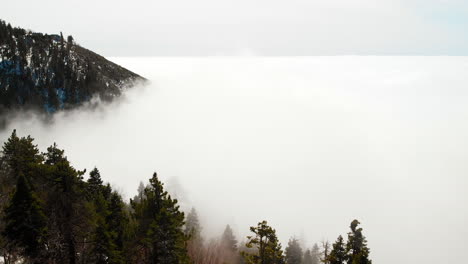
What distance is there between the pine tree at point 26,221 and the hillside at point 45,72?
13966cm

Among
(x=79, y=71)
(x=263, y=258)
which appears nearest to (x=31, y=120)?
(x=79, y=71)

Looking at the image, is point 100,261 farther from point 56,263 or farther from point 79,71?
point 79,71

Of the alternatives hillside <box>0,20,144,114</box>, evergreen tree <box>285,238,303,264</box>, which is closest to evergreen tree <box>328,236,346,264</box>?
evergreen tree <box>285,238,303,264</box>

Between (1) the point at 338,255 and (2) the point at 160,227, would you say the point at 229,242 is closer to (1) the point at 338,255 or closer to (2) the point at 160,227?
(1) the point at 338,255

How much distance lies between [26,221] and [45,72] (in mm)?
149533

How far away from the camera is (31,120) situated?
144 metres

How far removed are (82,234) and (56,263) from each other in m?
4.22

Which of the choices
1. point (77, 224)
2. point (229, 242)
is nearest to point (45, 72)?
point (229, 242)

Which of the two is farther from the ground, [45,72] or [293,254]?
[45,72]

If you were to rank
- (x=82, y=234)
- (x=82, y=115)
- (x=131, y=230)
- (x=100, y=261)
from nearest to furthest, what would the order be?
(x=82, y=234)
(x=100, y=261)
(x=131, y=230)
(x=82, y=115)

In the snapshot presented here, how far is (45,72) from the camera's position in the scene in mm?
144375

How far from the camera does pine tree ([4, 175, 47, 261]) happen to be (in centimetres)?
2267

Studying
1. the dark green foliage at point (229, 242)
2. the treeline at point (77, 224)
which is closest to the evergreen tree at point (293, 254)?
the dark green foliage at point (229, 242)

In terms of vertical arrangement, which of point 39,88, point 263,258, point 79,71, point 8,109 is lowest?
point 263,258
